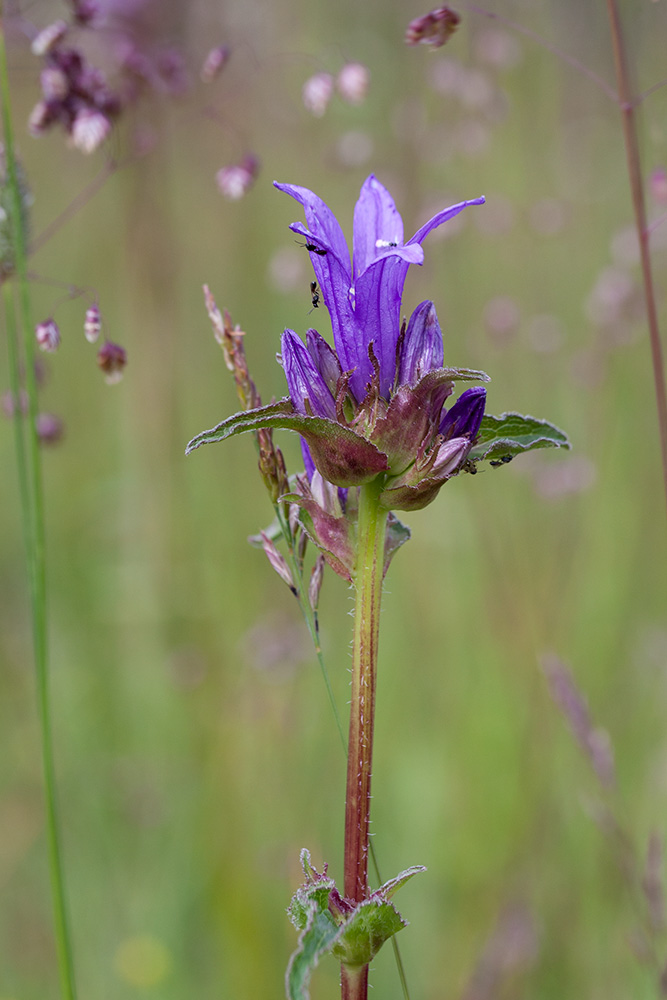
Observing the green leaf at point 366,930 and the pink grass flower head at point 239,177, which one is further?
the pink grass flower head at point 239,177

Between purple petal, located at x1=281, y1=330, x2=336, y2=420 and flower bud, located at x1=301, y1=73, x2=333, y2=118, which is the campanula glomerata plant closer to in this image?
purple petal, located at x1=281, y1=330, x2=336, y2=420

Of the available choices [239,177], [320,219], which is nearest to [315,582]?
[320,219]

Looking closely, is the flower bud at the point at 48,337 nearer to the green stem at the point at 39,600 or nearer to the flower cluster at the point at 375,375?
the green stem at the point at 39,600

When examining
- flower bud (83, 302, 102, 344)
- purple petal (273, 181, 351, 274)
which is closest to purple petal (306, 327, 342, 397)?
purple petal (273, 181, 351, 274)

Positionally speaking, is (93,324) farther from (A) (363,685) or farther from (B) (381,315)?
(A) (363,685)

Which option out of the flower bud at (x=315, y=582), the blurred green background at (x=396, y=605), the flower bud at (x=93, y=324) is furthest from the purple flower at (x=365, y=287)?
the blurred green background at (x=396, y=605)
